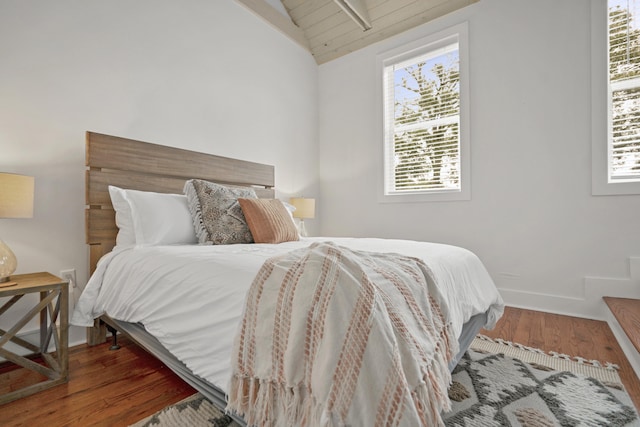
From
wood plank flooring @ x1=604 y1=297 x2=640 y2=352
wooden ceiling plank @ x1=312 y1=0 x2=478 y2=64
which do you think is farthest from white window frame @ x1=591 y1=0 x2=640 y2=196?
wooden ceiling plank @ x1=312 y1=0 x2=478 y2=64

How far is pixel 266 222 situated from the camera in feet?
6.67

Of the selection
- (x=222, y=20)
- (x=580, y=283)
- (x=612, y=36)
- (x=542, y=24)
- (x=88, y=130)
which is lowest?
(x=580, y=283)

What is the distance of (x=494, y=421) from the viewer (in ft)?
3.84

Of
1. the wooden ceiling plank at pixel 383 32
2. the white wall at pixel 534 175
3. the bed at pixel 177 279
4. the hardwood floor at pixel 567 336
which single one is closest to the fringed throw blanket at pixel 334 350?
the bed at pixel 177 279

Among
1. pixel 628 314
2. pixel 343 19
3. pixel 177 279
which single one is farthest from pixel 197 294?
pixel 343 19

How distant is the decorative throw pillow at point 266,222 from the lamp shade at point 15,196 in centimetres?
106

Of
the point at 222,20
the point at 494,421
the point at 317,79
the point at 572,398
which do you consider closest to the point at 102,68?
the point at 222,20

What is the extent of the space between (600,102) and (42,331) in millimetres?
4035

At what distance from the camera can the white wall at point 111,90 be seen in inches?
70.5

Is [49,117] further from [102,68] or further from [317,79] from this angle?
[317,79]

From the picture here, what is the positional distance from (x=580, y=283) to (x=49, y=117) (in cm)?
392

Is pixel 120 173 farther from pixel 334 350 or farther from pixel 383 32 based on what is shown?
pixel 383 32

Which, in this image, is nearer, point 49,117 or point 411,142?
point 49,117

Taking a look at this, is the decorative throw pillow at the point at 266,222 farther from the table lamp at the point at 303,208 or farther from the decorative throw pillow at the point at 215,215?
the table lamp at the point at 303,208
